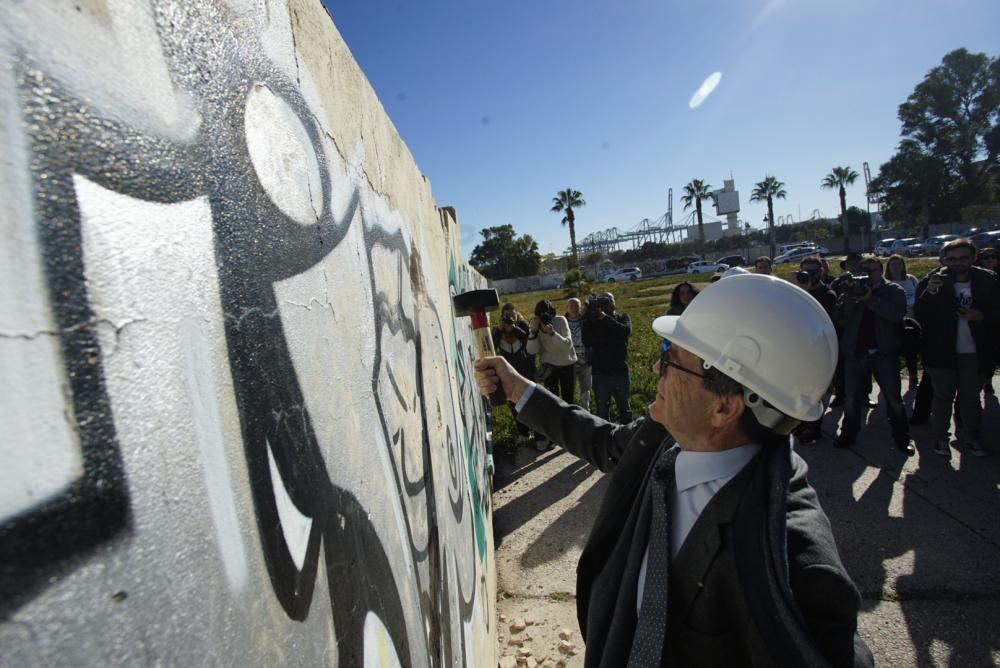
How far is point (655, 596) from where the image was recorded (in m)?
1.40

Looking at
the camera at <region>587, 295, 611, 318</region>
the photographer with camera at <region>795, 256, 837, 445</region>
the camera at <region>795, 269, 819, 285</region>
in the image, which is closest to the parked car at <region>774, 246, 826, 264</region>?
the photographer with camera at <region>795, 256, 837, 445</region>

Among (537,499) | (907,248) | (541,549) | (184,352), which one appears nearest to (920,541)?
(541,549)

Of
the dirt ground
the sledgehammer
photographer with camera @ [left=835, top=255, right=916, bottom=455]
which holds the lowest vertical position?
the dirt ground

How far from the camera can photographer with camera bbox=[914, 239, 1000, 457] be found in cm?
471

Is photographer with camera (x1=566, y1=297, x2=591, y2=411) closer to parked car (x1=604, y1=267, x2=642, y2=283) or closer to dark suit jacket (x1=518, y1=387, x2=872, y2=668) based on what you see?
dark suit jacket (x1=518, y1=387, x2=872, y2=668)

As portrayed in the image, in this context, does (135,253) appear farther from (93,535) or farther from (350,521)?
(350,521)

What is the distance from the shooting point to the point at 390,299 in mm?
1779

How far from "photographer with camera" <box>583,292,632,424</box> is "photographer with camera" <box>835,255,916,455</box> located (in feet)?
7.30

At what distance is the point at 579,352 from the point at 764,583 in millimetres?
5610

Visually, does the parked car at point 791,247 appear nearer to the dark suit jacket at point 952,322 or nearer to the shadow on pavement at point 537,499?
the dark suit jacket at point 952,322

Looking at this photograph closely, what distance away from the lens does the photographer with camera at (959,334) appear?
15.5 ft

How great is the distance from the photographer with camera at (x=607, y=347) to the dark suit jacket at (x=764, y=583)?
14.1 ft

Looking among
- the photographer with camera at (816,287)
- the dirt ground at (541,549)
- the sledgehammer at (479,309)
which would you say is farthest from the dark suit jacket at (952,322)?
the sledgehammer at (479,309)

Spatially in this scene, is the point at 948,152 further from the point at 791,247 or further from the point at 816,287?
the point at 816,287
